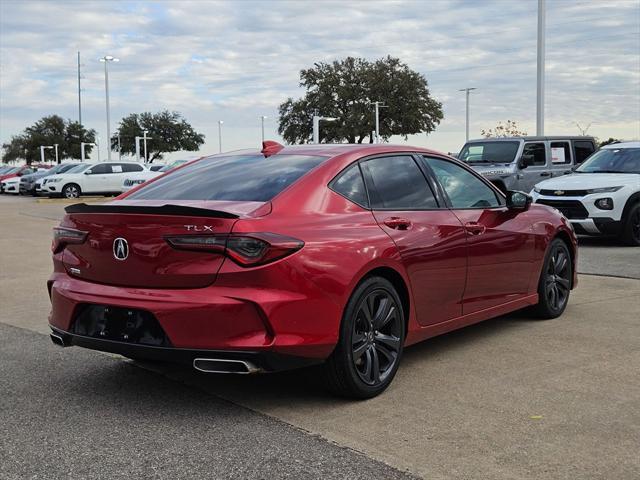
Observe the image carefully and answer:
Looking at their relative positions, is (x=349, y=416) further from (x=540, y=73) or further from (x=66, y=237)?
(x=540, y=73)

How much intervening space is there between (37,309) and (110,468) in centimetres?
443

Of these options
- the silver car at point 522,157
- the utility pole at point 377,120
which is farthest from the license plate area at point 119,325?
the utility pole at point 377,120

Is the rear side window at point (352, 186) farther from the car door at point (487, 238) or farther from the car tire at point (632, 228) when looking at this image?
the car tire at point (632, 228)

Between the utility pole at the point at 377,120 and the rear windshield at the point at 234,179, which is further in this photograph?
the utility pole at the point at 377,120

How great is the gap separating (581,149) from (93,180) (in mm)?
20788

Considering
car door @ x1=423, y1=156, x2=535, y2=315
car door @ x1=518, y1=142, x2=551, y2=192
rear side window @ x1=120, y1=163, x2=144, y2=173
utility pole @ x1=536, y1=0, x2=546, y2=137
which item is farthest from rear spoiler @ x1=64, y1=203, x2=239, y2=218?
rear side window @ x1=120, y1=163, x2=144, y2=173

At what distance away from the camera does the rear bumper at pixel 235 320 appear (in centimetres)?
394

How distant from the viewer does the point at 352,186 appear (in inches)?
188

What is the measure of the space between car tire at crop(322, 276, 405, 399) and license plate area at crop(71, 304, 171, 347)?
0.96 meters

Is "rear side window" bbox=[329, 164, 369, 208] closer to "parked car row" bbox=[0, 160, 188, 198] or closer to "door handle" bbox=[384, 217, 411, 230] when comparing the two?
"door handle" bbox=[384, 217, 411, 230]

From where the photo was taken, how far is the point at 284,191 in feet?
14.5

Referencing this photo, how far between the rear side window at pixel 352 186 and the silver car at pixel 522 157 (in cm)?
1124

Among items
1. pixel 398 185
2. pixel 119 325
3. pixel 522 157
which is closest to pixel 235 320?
pixel 119 325

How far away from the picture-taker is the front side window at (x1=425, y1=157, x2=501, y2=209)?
18.2 ft
